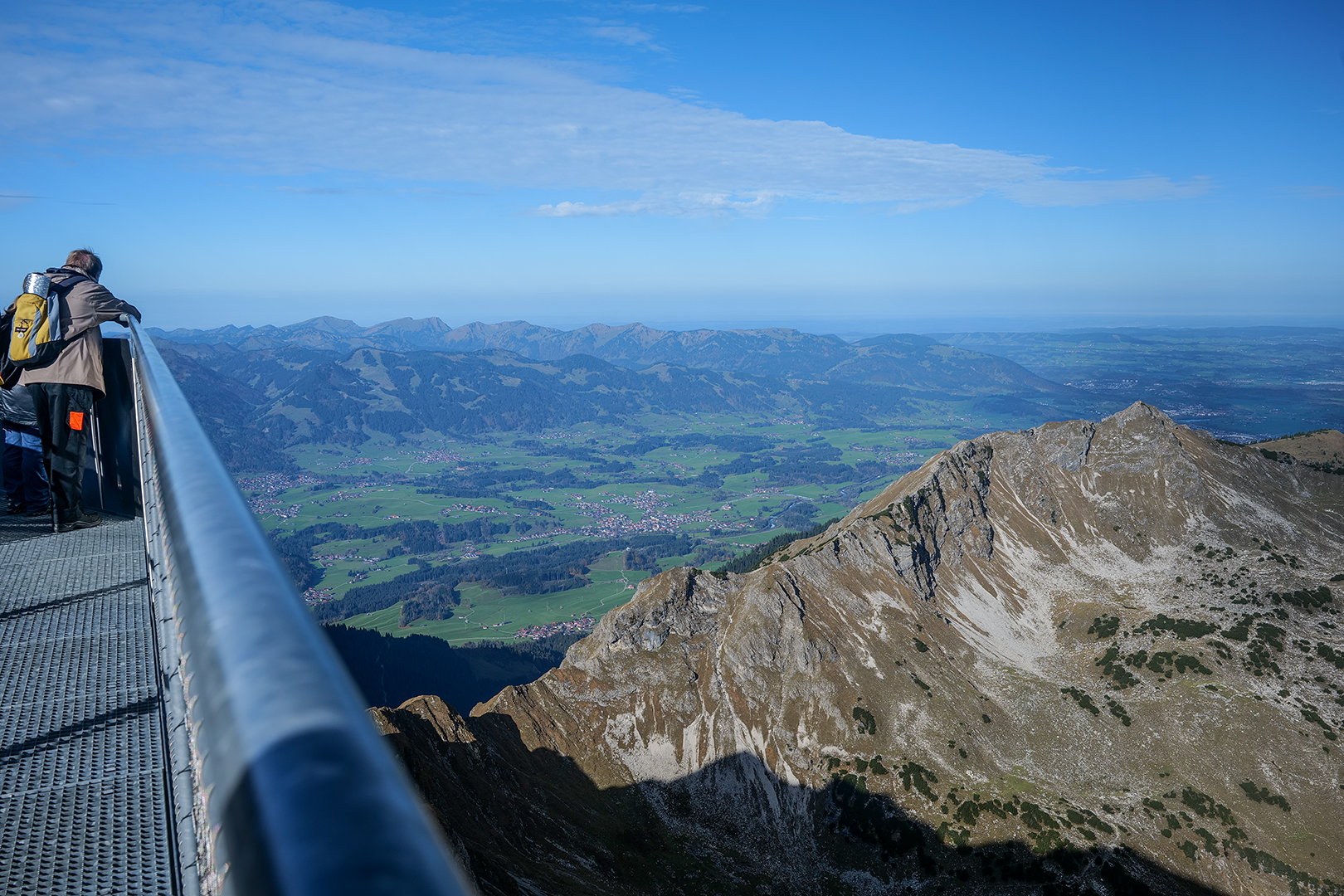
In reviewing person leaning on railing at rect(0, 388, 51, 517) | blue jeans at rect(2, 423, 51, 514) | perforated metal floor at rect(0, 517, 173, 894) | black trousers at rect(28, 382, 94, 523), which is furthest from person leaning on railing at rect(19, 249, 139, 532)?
perforated metal floor at rect(0, 517, 173, 894)

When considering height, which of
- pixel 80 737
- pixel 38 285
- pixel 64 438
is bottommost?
pixel 80 737

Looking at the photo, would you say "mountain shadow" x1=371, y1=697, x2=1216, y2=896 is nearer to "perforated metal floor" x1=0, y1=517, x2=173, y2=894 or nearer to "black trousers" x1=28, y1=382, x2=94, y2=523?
"black trousers" x1=28, y1=382, x2=94, y2=523

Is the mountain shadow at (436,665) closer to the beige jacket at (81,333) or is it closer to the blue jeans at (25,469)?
the blue jeans at (25,469)

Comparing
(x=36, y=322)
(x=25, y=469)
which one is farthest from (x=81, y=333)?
(x=25, y=469)

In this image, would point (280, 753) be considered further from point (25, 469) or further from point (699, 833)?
point (699, 833)

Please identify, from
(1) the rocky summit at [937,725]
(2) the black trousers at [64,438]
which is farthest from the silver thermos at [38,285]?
(1) the rocky summit at [937,725]
